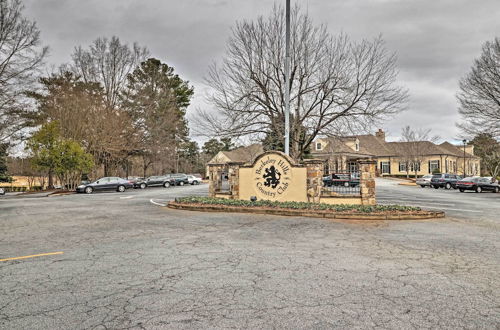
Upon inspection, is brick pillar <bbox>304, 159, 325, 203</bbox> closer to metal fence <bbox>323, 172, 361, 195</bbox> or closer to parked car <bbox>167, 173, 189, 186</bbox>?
metal fence <bbox>323, 172, 361, 195</bbox>

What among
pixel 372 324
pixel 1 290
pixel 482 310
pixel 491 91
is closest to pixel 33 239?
pixel 1 290

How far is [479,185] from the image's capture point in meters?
28.4

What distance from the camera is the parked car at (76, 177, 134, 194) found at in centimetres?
2694

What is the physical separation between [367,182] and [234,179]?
18.6 ft

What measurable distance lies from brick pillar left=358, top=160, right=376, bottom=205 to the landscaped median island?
1.13 meters

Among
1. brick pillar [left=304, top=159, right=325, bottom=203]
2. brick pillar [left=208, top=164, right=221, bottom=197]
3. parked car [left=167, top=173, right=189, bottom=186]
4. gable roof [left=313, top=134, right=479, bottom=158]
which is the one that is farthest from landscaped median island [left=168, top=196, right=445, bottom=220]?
gable roof [left=313, top=134, right=479, bottom=158]

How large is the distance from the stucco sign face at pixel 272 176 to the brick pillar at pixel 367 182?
285cm

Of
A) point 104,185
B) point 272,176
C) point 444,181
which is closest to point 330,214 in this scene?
point 272,176

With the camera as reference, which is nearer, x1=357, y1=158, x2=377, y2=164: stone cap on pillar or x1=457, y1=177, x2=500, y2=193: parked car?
x1=357, y1=158, x2=377, y2=164: stone cap on pillar

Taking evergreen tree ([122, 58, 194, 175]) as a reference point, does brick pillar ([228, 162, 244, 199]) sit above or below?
below

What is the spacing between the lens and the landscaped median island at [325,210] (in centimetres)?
1084

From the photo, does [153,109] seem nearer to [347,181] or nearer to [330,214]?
[347,181]

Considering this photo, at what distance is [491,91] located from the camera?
83.6 ft

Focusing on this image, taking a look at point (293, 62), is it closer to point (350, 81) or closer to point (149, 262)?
point (350, 81)
